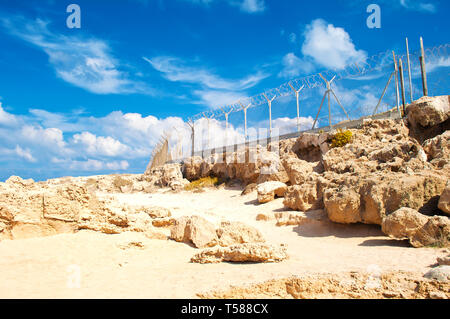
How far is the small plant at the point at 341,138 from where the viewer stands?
57.5ft

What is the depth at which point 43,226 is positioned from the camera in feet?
25.3

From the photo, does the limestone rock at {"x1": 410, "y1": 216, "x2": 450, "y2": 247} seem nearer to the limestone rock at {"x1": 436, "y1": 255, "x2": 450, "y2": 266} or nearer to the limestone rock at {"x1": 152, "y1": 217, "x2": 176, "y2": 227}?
the limestone rock at {"x1": 436, "y1": 255, "x2": 450, "y2": 266}

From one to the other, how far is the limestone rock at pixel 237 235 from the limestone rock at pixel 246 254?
108 cm

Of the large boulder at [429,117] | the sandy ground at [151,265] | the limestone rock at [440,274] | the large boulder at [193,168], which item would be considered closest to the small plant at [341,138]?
the large boulder at [429,117]

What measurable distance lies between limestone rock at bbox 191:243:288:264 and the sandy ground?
7.5 inches

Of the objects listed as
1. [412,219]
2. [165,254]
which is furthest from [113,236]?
[412,219]

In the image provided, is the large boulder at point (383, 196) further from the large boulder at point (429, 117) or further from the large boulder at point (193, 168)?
the large boulder at point (193, 168)

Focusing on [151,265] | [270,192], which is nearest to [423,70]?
[270,192]

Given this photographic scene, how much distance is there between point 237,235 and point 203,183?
15.0 metres

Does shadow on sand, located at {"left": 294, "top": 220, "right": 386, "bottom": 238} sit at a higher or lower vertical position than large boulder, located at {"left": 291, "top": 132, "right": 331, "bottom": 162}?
lower

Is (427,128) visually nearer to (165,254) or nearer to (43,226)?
(165,254)

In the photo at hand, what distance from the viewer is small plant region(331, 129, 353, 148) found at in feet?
57.5

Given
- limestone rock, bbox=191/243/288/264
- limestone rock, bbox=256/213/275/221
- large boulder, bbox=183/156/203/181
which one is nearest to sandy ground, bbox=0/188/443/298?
limestone rock, bbox=191/243/288/264
